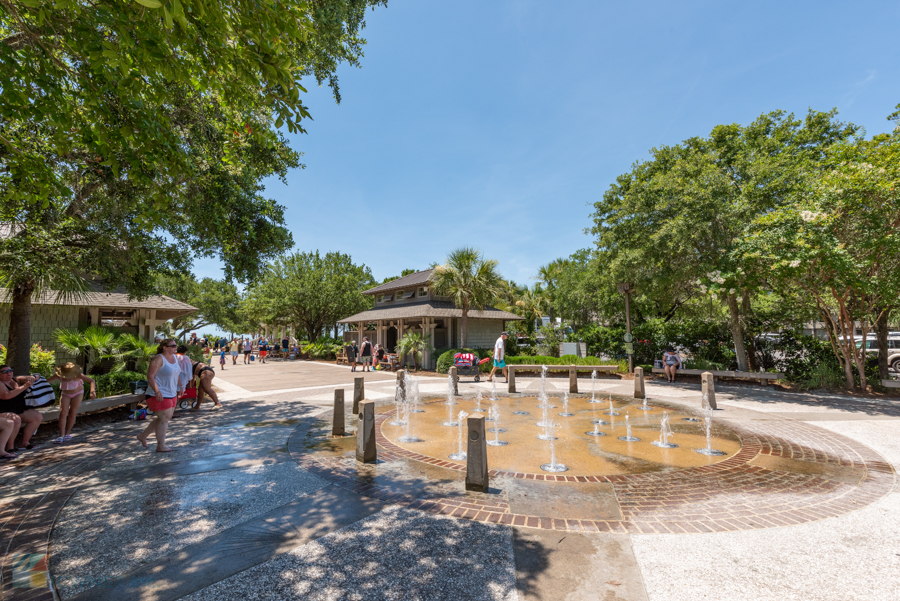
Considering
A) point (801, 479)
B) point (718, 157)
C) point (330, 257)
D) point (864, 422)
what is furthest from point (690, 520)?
point (330, 257)

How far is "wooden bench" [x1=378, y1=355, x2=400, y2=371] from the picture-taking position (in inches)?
855

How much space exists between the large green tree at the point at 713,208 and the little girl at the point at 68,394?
1607 centimetres

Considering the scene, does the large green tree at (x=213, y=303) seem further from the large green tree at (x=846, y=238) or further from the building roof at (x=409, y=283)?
the large green tree at (x=846, y=238)

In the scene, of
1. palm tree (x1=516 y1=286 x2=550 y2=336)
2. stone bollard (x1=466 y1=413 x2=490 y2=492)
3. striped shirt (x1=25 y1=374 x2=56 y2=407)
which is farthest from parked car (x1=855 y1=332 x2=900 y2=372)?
striped shirt (x1=25 y1=374 x2=56 y2=407)

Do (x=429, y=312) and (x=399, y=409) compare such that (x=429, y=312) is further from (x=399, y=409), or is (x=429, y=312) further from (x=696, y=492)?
(x=696, y=492)

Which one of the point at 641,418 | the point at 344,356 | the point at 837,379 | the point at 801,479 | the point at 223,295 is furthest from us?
the point at 223,295

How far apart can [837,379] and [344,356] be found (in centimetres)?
2550

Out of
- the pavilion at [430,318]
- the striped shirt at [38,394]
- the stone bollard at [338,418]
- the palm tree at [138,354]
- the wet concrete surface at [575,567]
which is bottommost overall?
the wet concrete surface at [575,567]

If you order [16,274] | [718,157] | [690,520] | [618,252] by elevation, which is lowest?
[690,520]

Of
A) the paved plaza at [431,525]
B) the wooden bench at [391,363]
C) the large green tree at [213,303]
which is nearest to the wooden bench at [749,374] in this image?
the paved plaza at [431,525]

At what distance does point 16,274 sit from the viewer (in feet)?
22.8

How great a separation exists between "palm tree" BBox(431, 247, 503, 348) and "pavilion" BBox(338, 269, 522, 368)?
7.37ft

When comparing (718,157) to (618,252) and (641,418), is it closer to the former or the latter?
(618,252)

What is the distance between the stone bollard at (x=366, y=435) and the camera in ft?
18.7
